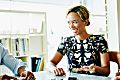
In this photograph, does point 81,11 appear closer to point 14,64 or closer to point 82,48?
point 82,48

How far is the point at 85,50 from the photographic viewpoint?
1819mm

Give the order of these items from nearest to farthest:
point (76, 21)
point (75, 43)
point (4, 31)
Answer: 1. point (76, 21)
2. point (75, 43)
3. point (4, 31)

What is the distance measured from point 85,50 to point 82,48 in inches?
1.3

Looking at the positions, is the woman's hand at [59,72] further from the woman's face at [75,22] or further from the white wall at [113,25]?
the white wall at [113,25]

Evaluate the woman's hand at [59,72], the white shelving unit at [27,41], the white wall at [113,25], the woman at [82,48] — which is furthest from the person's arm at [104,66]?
the white shelving unit at [27,41]

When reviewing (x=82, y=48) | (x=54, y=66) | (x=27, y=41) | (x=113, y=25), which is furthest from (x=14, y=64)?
(x=27, y=41)

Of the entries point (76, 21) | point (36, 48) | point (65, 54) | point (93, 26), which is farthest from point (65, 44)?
point (93, 26)

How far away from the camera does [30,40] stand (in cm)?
375

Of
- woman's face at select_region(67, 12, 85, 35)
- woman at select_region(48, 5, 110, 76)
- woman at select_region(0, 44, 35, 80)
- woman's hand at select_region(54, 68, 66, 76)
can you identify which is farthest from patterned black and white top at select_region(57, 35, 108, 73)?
woman at select_region(0, 44, 35, 80)

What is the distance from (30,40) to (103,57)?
7.13 ft

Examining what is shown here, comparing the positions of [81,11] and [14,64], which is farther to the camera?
[81,11]

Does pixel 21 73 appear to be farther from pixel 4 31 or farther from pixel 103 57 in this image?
pixel 4 31

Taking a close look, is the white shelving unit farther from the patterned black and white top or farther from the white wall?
the patterned black and white top

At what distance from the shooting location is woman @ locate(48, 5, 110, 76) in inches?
68.8
